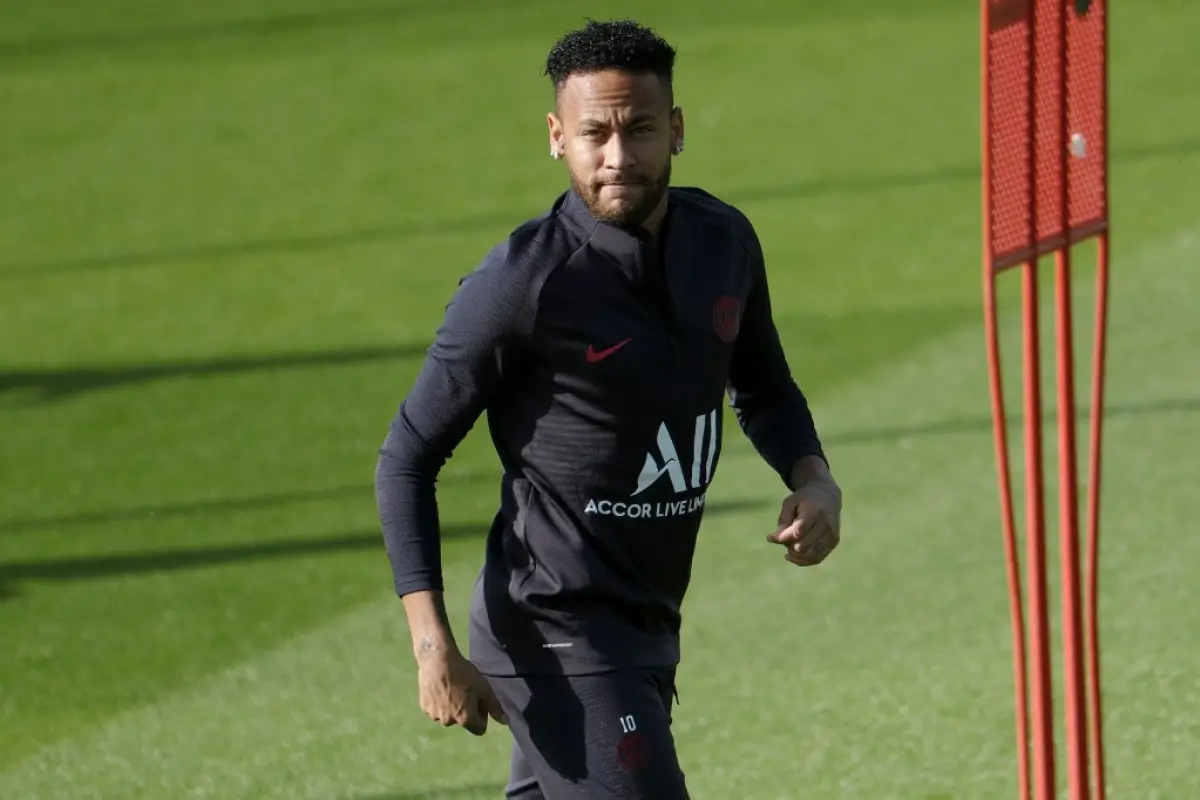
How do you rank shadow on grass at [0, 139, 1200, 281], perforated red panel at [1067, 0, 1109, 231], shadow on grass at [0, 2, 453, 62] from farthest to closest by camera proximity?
shadow on grass at [0, 2, 453, 62] → shadow on grass at [0, 139, 1200, 281] → perforated red panel at [1067, 0, 1109, 231]

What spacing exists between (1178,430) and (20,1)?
507 inches

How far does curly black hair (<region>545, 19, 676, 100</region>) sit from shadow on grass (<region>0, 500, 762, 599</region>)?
438 centimetres

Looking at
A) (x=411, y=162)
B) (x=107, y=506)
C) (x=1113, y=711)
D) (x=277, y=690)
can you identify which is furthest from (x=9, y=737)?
(x=411, y=162)

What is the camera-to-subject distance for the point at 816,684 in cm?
690

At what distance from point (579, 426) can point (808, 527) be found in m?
0.47

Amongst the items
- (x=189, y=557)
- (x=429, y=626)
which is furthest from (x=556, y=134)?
(x=189, y=557)

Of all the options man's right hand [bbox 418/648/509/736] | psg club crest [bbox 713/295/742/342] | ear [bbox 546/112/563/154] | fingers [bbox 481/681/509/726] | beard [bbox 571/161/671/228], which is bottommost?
fingers [bbox 481/681/509/726]

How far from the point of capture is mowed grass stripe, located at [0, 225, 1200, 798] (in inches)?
248

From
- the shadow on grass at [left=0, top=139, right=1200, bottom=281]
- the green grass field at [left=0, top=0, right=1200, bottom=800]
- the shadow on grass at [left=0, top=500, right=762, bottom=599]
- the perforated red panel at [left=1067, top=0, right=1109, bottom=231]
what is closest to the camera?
the perforated red panel at [left=1067, top=0, right=1109, bottom=231]

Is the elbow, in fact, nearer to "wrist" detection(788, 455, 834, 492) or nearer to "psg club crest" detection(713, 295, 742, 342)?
"psg club crest" detection(713, 295, 742, 342)

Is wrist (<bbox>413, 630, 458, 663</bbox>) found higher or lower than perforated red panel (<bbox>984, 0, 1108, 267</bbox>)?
lower

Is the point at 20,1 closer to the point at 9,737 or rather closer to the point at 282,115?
the point at 282,115

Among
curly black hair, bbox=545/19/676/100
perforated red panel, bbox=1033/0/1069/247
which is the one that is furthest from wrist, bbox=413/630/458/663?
perforated red panel, bbox=1033/0/1069/247

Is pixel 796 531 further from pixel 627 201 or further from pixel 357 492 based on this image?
pixel 357 492
